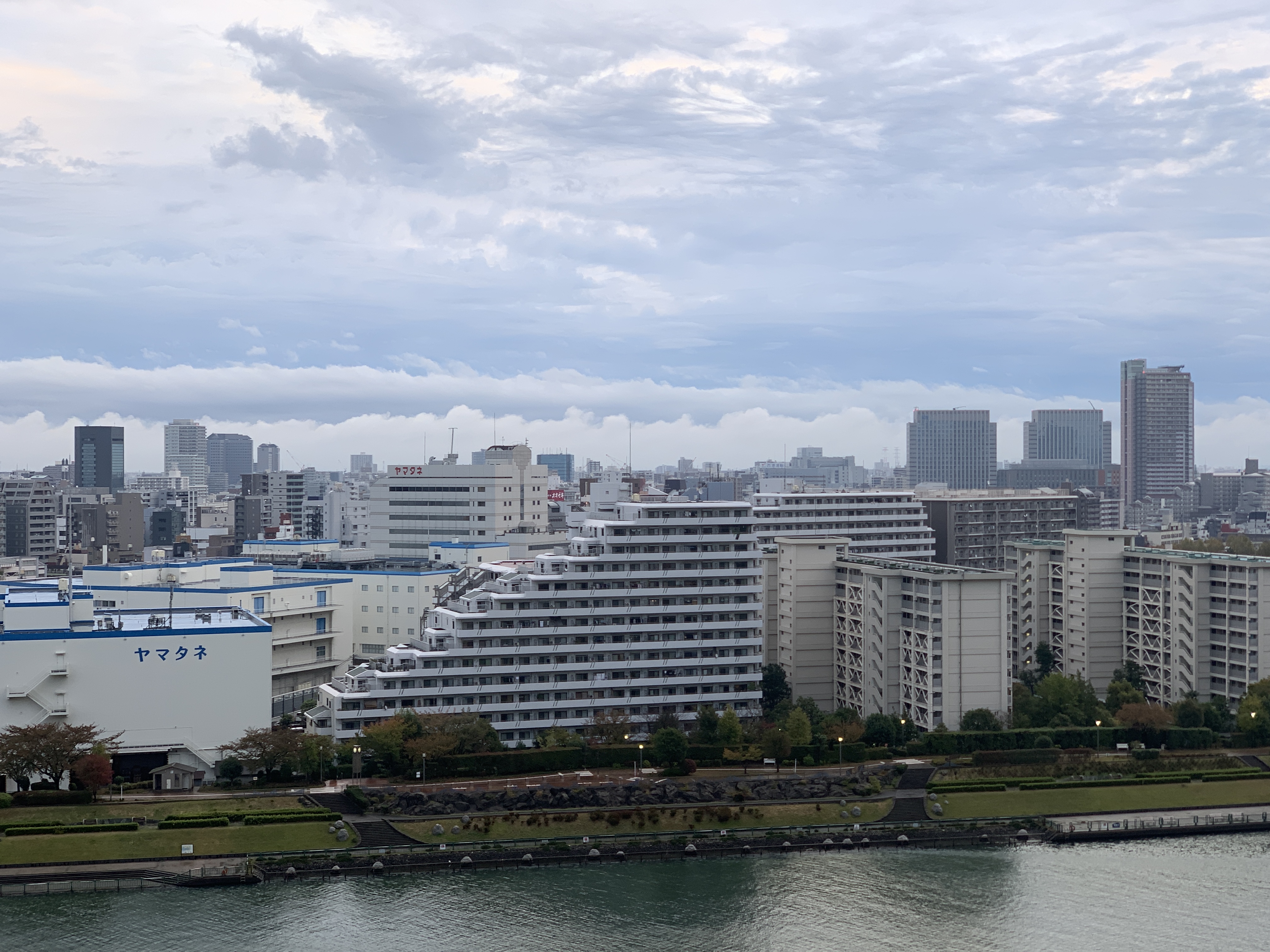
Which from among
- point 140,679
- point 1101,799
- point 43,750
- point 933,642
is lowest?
point 1101,799

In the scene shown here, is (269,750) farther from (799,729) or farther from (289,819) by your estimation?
(799,729)

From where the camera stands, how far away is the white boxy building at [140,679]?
48688 mm

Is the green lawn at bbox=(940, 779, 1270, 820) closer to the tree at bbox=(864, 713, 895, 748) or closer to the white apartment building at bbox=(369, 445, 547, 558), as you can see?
the tree at bbox=(864, 713, 895, 748)

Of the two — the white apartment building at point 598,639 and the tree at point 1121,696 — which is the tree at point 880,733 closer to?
the white apartment building at point 598,639

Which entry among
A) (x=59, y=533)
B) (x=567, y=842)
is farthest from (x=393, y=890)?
(x=59, y=533)

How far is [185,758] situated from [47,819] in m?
6.57

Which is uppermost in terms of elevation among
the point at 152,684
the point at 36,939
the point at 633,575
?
the point at 633,575

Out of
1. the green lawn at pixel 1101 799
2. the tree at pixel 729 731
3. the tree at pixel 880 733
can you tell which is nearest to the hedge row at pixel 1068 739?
the tree at pixel 880 733

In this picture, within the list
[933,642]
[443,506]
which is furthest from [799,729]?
[443,506]

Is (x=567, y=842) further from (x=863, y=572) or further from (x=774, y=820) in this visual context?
(x=863, y=572)

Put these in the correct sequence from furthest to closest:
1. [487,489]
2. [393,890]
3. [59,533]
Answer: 1. [59,533]
2. [487,489]
3. [393,890]

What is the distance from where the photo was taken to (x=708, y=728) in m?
53.8

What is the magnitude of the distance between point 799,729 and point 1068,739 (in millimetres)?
11475

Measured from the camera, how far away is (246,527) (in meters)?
156
